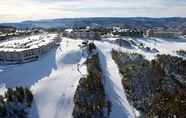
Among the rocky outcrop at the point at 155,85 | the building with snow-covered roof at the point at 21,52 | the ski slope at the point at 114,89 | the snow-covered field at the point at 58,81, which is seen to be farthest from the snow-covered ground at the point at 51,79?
the rocky outcrop at the point at 155,85

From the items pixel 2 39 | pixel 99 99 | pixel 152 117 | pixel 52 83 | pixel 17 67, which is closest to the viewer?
pixel 152 117

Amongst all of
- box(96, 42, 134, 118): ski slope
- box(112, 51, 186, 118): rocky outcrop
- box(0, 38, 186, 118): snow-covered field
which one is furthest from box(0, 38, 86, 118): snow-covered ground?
box(112, 51, 186, 118): rocky outcrop

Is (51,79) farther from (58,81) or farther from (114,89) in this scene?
(114,89)

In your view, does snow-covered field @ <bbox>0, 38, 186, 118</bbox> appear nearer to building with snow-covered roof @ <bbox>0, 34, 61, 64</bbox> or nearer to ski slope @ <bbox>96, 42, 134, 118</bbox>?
ski slope @ <bbox>96, 42, 134, 118</bbox>

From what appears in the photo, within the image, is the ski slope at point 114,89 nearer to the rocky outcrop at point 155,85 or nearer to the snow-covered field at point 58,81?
the snow-covered field at point 58,81

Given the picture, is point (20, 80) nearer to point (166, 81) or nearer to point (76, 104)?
point (76, 104)

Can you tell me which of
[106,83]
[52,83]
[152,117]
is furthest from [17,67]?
[152,117]

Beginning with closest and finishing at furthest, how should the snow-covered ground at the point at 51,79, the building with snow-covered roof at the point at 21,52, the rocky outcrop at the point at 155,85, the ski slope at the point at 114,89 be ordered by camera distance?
1. the rocky outcrop at the point at 155,85
2. the snow-covered ground at the point at 51,79
3. the ski slope at the point at 114,89
4. the building with snow-covered roof at the point at 21,52

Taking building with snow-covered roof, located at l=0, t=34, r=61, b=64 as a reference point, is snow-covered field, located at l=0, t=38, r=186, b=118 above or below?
below
